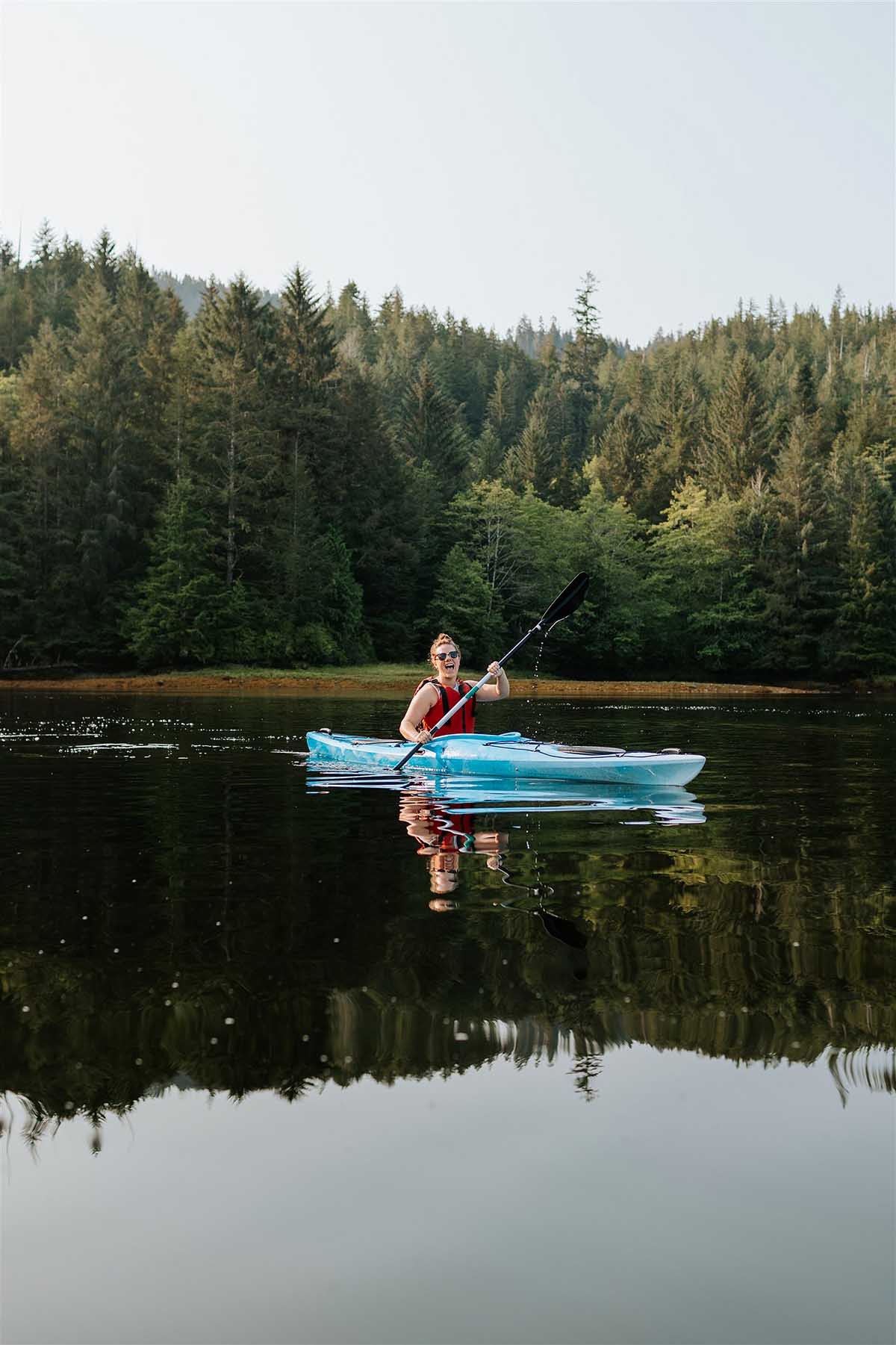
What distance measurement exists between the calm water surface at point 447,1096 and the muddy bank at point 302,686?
122 feet

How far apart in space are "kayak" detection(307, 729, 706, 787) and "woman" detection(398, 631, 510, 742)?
31 centimetres

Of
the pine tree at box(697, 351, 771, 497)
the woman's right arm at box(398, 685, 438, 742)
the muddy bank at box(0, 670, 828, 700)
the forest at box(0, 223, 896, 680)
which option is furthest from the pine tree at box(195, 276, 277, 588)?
the woman's right arm at box(398, 685, 438, 742)

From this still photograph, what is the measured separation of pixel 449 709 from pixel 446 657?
1159mm

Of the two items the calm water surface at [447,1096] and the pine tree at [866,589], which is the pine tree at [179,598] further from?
the calm water surface at [447,1096]

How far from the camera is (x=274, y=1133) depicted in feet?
15.0

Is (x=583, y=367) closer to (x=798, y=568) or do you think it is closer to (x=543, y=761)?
(x=798, y=568)

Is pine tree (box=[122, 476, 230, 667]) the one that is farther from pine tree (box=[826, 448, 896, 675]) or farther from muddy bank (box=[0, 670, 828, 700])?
pine tree (box=[826, 448, 896, 675])

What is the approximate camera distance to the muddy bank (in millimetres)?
48812

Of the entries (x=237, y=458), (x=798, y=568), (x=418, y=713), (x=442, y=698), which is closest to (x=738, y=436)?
(x=798, y=568)

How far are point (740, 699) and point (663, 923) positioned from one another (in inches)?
1673

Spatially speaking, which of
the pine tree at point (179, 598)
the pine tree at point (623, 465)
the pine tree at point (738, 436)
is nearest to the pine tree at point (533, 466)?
the pine tree at point (623, 465)

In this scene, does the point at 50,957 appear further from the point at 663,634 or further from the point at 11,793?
the point at 663,634

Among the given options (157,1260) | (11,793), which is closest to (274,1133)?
(157,1260)

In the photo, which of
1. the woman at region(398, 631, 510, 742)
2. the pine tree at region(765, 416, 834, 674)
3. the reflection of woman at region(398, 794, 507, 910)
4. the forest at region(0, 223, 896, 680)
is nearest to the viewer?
the reflection of woman at region(398, 794, 507, 910)
